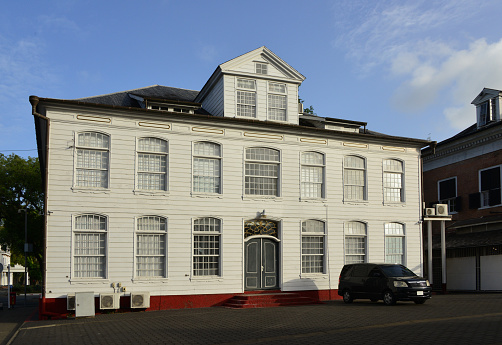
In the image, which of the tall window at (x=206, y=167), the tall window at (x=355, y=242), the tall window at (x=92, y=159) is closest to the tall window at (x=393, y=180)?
the tall window at (x=355, y=242)

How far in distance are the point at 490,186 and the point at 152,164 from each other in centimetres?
1872

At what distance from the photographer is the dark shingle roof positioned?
23.3m

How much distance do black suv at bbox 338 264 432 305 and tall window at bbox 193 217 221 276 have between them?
17.9 feet

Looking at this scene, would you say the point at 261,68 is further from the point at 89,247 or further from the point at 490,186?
the point at 490,186

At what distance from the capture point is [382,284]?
2016cm

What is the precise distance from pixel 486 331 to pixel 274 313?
7525 millimetres

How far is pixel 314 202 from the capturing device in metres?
24.0

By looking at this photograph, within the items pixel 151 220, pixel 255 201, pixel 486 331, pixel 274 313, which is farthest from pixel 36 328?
pixel 486 331

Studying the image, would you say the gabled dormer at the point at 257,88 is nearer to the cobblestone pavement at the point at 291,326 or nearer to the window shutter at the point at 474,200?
the cobblestone pavement at the point at 291,326

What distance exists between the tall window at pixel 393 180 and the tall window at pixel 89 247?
1345cm

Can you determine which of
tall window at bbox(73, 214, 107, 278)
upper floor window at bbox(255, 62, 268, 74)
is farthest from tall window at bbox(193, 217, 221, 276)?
upper floor window at bbox(255, 62, 268, 74)

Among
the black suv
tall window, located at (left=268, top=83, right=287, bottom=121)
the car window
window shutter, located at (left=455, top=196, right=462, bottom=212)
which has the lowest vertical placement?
the black suv

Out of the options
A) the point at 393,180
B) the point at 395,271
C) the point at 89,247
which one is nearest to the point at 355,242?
the point at 393,180

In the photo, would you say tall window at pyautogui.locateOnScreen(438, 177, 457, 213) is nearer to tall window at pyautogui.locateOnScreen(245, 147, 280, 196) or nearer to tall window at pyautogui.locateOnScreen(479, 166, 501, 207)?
tall window at pyautogui.locateOnScreen(479, 166, 501, 207)
